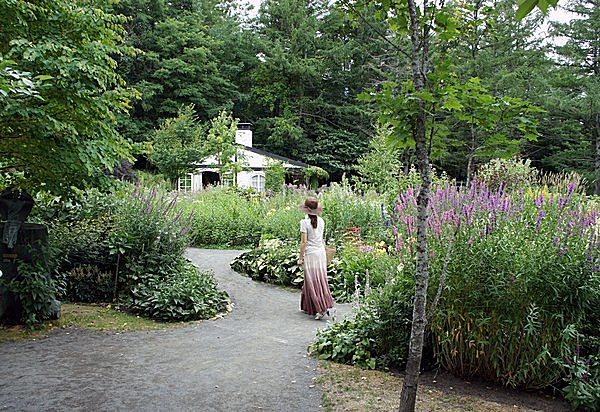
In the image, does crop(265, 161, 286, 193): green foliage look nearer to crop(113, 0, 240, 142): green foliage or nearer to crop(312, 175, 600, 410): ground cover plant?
crop(113, 0, 240, 142): green foliage

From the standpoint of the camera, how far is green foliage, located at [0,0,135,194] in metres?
5.00

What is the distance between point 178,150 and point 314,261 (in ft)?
58.0

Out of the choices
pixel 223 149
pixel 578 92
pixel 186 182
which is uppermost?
pixel 578 92

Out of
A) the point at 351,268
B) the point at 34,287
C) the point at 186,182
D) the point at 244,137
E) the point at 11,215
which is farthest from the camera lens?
the point at 244,137

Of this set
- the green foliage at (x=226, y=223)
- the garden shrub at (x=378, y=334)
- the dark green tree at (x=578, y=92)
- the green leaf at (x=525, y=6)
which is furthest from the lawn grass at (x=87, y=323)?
the dark green tree at (x=578, y=92)

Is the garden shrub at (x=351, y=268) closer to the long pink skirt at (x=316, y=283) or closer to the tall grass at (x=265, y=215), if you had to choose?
the tall grass at (x=265, y=215)

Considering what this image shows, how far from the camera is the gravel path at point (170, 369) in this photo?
4.09 m

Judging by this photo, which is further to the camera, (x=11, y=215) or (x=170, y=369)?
(x=11, y=215)

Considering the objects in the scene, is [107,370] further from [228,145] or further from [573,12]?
[573,12]

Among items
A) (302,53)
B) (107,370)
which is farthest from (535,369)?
(302,53)

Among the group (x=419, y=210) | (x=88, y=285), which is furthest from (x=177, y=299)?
(x=419, y=210)

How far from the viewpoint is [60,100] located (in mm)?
5230

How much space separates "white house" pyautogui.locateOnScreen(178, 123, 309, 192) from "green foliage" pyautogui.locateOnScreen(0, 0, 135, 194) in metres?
18.8

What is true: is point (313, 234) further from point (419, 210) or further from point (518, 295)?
point (419, 210)
